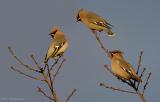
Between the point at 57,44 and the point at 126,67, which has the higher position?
the point at 126,67

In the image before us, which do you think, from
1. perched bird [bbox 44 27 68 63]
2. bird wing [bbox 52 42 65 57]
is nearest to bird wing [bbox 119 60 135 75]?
perched bird [bbox 44 27 68 63]

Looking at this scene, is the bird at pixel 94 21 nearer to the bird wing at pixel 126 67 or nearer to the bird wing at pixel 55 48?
the bird wing at pixel 55 48

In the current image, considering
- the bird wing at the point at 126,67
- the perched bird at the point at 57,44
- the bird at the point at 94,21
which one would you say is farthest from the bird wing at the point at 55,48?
the bird wing at the point at 126,67

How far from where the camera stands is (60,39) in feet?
29.0

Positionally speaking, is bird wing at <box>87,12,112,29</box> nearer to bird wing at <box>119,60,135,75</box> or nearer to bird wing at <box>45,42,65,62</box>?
bird wing at <box>45,42,65,62</box>

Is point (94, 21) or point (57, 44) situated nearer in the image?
point (57, 44)

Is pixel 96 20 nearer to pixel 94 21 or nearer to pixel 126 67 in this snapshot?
pixel 94 21

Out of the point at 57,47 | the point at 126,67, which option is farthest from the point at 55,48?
the point at 126,67

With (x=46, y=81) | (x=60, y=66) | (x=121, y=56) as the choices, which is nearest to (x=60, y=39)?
(x=121, y=56)

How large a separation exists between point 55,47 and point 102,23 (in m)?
1.38

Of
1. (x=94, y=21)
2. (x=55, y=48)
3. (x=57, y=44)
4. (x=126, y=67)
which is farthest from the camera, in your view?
(x=94, y=21)

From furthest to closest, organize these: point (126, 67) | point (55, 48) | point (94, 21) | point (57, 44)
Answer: point (94, 21) → point (57, 44) → point (55, 48) → point (126, 67)

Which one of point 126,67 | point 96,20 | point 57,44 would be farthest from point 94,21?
point 126,67

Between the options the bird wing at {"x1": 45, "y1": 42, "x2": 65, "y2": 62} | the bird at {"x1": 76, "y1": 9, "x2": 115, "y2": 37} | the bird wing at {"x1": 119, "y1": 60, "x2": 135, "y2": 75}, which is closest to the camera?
the bird wing at {"x1": 119, "y1": 60, "x2": 135, "y2": 75}
